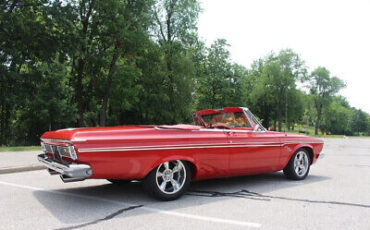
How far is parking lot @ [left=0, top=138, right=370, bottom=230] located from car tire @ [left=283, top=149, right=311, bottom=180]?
162 mm

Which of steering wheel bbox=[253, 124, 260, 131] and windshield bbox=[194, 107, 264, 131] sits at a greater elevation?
windshield bbox=[194, 107, 264, 131]

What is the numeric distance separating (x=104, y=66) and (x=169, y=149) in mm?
20275

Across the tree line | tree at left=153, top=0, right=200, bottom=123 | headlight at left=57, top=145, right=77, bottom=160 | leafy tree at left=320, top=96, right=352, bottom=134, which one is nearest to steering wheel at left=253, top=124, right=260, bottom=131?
headlight at left=57, top=145, right=77, bottom=160

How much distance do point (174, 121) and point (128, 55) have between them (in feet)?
28.8

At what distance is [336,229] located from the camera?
338 centimetres

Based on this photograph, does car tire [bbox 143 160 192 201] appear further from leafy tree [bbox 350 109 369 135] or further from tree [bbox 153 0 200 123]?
leafy tree [bbox 350 109 369 135]

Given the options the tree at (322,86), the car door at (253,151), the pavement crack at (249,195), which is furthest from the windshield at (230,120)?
the tree at (322,86)

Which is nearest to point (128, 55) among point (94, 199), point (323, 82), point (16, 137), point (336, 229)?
point (16, 137)

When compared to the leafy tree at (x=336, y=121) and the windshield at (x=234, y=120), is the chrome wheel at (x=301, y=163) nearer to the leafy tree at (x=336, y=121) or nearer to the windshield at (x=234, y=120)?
the windshield at (x=234, y=120)

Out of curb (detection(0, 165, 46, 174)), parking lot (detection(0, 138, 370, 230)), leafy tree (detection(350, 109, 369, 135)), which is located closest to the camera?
parking lot (detection(0, 138, 370, 230))

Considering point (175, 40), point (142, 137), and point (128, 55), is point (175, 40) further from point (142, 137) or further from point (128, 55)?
point (142, 137)

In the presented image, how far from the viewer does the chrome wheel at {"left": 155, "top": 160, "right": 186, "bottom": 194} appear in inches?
177

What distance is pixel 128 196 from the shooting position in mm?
4848

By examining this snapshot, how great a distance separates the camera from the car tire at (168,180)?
439 cm
